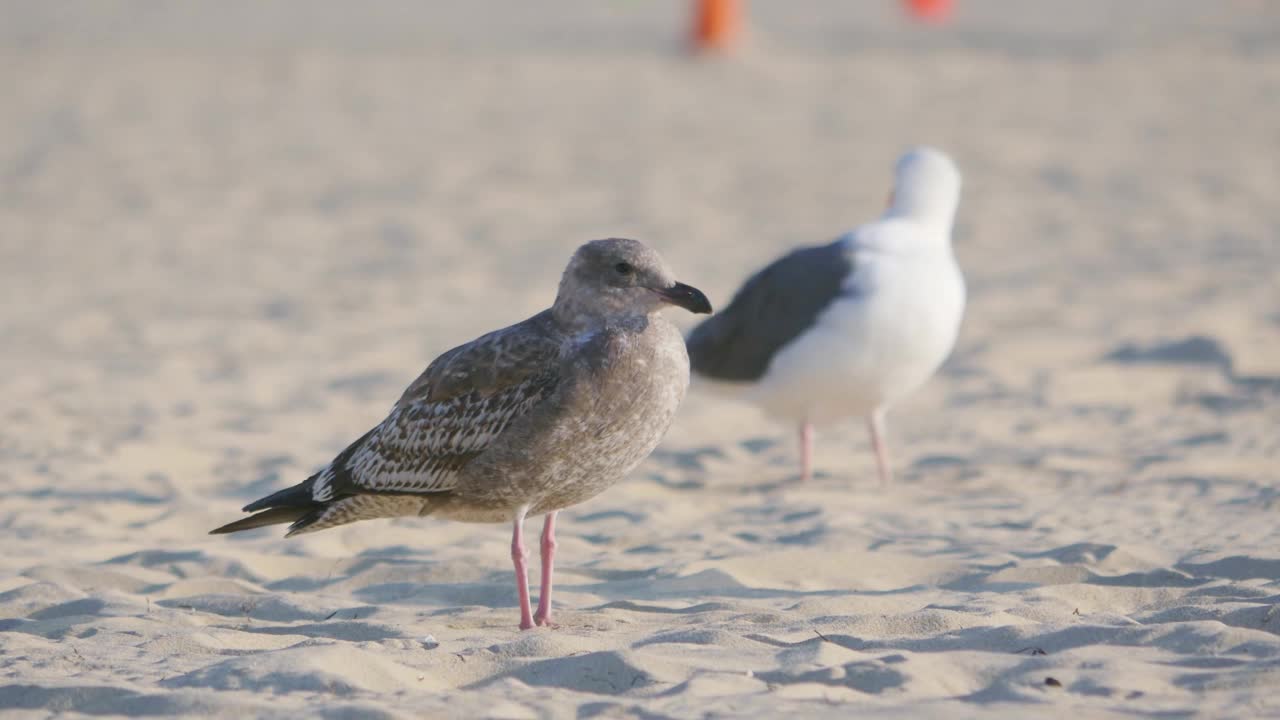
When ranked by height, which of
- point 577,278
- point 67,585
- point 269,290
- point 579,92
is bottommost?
point 67,585

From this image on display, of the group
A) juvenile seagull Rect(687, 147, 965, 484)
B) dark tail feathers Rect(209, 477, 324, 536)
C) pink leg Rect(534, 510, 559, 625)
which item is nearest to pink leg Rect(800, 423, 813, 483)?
juvenile seagull Rect(687, 147, 965, 484)

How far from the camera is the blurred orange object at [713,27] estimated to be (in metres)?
22.0

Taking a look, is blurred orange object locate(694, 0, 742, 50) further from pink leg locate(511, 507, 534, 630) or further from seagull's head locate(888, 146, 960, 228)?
pink leg locate(511, 507, 534, 630)

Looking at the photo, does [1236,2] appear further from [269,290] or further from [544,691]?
[544,691]

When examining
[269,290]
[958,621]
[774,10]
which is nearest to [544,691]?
[958,621]

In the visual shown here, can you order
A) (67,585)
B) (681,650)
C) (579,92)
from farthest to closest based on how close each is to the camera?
(579,92), (67,585), (681,650)

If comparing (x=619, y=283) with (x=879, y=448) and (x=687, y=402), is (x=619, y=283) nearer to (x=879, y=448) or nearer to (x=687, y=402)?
(x=879, y=448)

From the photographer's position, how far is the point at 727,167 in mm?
16375

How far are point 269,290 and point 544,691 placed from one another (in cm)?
858

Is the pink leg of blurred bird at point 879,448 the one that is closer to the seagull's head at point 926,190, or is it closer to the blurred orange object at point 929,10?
the seagull's head at point 926,190

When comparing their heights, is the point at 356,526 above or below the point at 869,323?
below

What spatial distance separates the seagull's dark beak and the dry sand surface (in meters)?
0.91

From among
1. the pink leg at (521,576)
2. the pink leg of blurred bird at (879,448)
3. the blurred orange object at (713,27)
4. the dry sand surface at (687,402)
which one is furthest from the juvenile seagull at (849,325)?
the blurred orange object at (713,27)

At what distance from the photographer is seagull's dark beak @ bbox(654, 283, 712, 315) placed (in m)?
4.93
